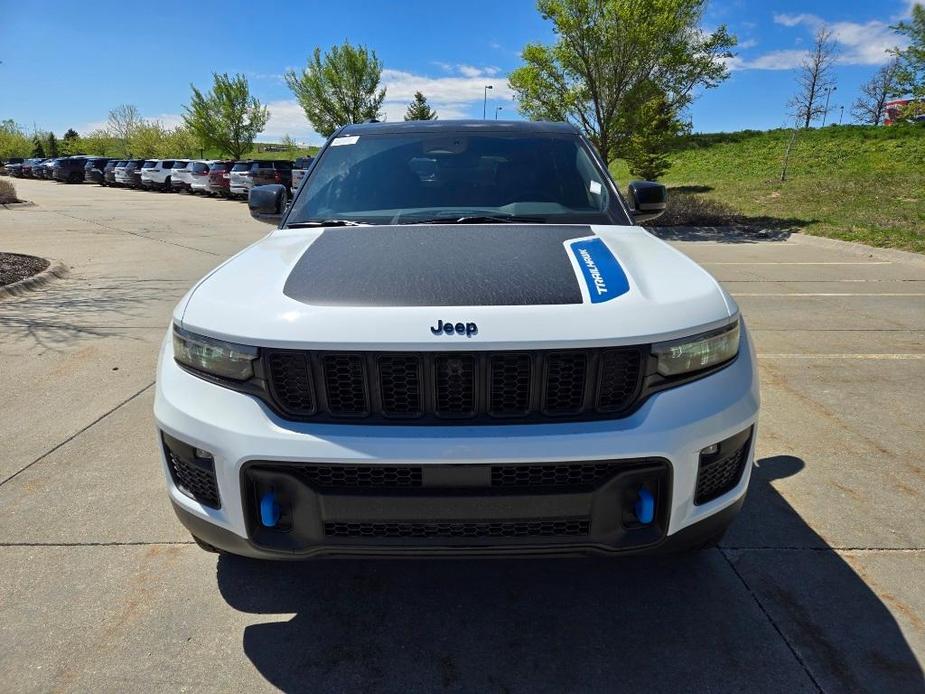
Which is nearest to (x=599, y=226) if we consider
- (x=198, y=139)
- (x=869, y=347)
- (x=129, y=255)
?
(x=869, y=347)

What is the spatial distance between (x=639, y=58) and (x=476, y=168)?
16224 mm

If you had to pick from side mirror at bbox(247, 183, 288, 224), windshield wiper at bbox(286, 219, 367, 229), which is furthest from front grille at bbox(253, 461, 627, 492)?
side mirror at bbox(247, 183, 288, 224)

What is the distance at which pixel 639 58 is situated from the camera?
17.5m

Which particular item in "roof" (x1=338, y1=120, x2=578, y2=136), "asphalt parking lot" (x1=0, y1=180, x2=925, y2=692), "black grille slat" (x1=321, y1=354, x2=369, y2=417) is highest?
"roof" (x1=338, y1=120, x2=578, y2=136)

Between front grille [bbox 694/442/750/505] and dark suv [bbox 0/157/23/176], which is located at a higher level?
front grille [bbox 694/442/750/505]

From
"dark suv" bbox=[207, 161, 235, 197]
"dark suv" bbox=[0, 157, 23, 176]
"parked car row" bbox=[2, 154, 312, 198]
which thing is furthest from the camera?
"dark suv" bbox=[0, 157, 23, 176]

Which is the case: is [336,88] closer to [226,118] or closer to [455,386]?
[226,118]

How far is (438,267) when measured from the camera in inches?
90.2

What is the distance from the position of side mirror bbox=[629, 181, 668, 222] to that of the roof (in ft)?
1.66

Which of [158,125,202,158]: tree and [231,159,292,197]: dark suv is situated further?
[158,125,202,158]: tree

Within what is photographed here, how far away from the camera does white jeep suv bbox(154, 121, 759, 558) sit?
1.90 metres

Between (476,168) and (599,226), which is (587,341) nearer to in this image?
(599,226)

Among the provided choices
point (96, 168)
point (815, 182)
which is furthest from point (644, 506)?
point (96, 168)

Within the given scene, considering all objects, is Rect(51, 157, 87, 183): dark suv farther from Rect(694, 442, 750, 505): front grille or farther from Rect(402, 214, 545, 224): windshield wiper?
Rect(694, 442, 750, 505): front grille
